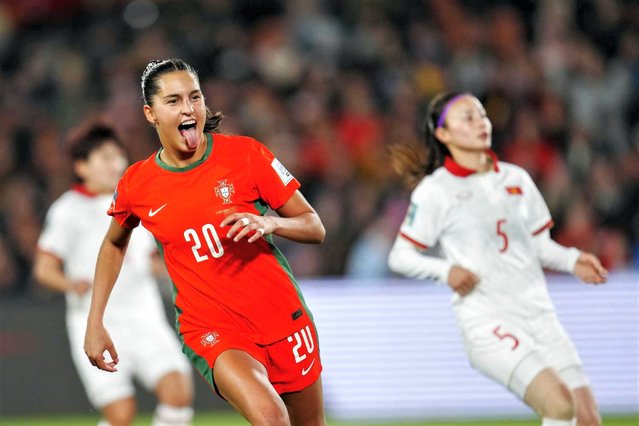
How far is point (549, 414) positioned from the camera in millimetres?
6734

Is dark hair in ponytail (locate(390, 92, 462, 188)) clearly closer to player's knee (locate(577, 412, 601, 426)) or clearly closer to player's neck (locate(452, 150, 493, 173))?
player's neck (locate(452, 150, 493, 173))

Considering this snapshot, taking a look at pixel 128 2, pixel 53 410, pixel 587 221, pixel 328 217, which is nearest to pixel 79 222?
pixel 53 410

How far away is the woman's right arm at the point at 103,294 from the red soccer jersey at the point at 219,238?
322 millimetres

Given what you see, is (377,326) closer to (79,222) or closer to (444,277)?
(79,222)

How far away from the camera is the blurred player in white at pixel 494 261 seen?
7.05 meters

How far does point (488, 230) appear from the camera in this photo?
7.37m

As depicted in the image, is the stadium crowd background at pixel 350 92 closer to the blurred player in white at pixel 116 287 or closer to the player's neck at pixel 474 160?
the blurred player in white at pixel 116 287

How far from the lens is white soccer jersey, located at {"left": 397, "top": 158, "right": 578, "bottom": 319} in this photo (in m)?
7.25

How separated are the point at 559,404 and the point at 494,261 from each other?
102 cm

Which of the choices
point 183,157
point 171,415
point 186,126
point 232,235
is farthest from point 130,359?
point 232,235

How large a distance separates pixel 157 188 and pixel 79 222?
3221 millimetres

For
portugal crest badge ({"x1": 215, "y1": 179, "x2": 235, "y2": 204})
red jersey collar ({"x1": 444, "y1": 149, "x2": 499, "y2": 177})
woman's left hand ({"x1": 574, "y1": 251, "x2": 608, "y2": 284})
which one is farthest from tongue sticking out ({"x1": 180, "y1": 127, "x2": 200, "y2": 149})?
woman's left hand ({"x1": 574, "y1": 251, "x2": 608, "y2": 284})

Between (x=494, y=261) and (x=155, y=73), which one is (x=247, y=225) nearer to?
(x=155, y=73)

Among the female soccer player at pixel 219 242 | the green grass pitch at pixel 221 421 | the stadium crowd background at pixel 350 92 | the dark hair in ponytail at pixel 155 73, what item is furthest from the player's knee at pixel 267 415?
the stadium crowd background at pixel 350 92
